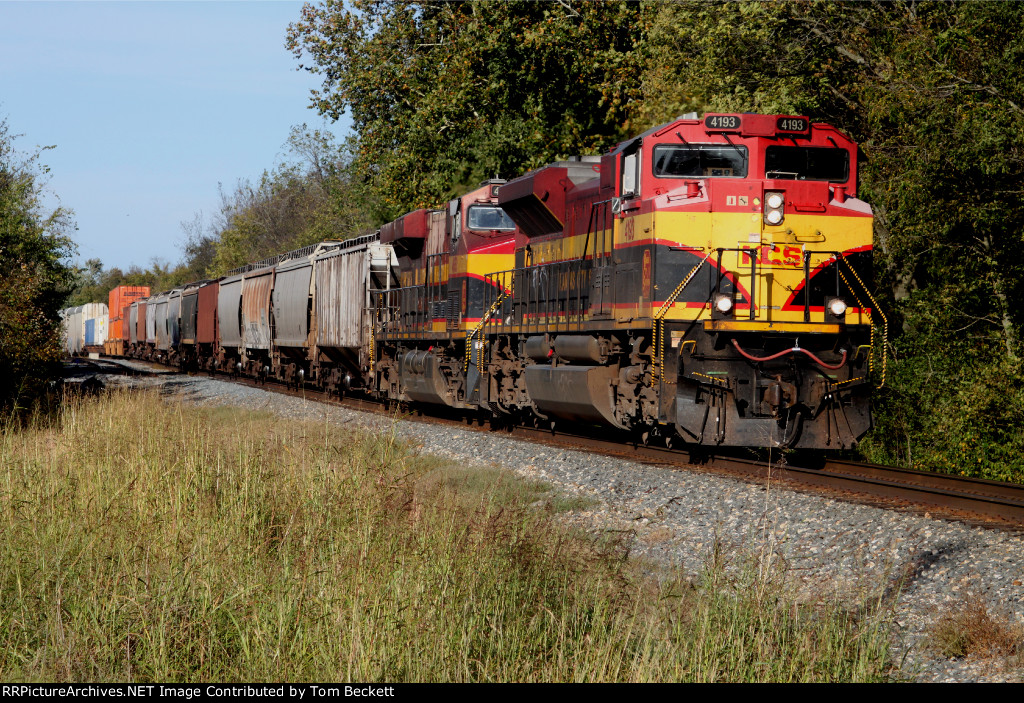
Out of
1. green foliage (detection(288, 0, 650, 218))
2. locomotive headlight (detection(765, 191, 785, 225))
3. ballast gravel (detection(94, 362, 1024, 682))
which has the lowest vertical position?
ballast gravel (detection(94, 362, 1024, 682))

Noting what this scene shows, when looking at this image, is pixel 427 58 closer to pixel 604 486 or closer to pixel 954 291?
pixel 954 291

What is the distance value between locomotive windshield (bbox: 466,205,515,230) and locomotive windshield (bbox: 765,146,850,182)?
22.2 feet

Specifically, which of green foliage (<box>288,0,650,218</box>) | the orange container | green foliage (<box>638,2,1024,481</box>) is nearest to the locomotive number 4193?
green foliage (<box>638,2,1024,481</box>)

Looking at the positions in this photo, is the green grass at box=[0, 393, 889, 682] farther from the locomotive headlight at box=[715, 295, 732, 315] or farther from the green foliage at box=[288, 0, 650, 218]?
the green foliage at box=[288, 0, 650, 218]

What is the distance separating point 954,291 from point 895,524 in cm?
940

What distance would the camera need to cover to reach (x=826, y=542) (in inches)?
329

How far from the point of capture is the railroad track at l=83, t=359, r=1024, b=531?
9211 mm

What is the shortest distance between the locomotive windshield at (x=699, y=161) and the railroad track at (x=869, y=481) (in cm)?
339

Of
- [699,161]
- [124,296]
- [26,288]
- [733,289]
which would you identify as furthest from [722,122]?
[124,296]

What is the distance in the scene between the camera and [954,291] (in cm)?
1677

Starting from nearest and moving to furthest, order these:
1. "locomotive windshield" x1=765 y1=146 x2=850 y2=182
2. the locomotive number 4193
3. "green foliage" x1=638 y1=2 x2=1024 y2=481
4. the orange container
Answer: the locomotive number 4193 < "locomotive windshield" x1=765 y1=146 x2=850 y2=182 < "green foliage" x1=638 y1=2 x2=1024 y2=481 < the orange container

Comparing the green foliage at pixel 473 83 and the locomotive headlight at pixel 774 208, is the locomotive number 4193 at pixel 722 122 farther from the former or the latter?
the green foliage at pixel 473 83

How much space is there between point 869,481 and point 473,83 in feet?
67.6
